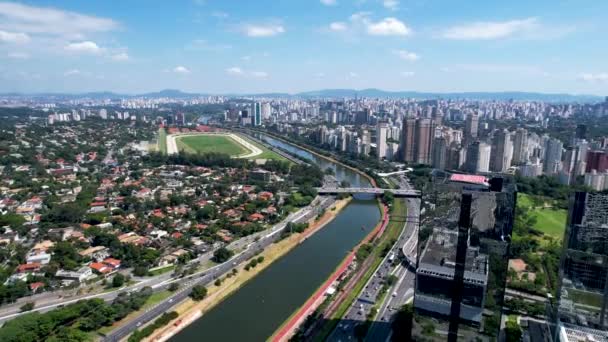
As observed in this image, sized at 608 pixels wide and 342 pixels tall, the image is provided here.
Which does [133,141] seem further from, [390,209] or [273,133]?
[390,209]

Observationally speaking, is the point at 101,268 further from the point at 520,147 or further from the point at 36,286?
the point at 520,147

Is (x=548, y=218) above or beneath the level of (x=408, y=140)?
beneath

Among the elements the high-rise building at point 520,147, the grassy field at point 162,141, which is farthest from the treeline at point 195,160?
the high-rise building at point 520,147

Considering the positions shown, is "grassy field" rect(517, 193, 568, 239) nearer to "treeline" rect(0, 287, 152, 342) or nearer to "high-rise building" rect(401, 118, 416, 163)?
"high-rise building" rect(401, 118, 416, 163)

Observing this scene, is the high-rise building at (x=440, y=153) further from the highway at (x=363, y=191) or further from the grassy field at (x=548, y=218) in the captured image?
the grassy field at (x=548, y=218)

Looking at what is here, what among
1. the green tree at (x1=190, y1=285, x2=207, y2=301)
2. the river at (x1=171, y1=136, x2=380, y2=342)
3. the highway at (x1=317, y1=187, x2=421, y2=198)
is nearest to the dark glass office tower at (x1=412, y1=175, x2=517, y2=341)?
the river at (x1=171, y1=136, x2=380, y2=342)

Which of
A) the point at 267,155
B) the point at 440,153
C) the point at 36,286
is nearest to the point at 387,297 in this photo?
the point at 36,286
